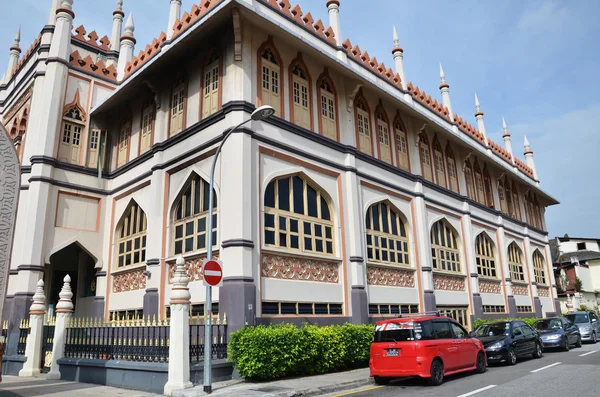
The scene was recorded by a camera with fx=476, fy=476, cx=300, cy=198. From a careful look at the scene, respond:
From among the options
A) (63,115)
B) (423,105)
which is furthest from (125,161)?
(423,105)

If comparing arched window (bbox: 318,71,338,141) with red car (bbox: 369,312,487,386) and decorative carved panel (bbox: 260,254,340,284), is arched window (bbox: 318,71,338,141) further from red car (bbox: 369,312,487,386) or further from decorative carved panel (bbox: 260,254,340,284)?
red car (bbox: 369,312,487,386)

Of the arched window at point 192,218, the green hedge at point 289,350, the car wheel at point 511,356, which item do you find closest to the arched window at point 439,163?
the car wheel at point 511,356

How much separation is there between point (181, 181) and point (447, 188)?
1521 centimetres

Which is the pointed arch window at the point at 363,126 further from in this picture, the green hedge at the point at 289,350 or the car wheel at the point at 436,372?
the car wheel at the point at 436,372

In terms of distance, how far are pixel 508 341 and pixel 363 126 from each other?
33.9ft

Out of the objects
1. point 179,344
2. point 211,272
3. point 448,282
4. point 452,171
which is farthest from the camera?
point 452,171

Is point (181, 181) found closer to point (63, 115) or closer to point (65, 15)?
point (63, 115)

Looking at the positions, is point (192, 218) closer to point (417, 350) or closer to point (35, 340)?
point (35, 340)

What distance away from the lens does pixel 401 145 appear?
921 inches

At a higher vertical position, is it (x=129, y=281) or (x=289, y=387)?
(x=129, y=281)

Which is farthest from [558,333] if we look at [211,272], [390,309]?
[211,272]

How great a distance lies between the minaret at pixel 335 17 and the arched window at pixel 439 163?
908 cm

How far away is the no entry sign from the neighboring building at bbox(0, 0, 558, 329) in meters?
2.52

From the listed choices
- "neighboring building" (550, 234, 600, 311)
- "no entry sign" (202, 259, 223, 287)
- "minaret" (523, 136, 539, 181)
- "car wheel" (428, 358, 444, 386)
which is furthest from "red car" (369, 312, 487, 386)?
"neighboring building" (550, 234, 600, 311)
